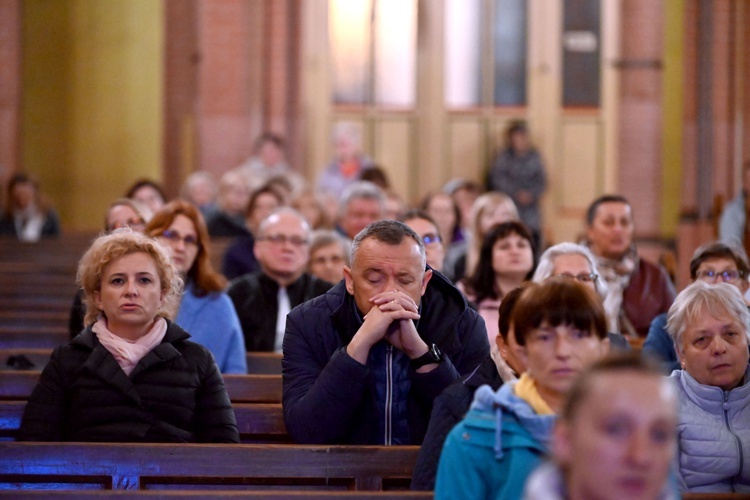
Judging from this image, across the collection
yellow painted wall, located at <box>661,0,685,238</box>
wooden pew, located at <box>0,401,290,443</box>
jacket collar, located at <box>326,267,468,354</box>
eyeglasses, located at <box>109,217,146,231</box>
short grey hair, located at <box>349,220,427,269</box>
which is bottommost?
wooden pew, located at <box>0,401,290,443</box>

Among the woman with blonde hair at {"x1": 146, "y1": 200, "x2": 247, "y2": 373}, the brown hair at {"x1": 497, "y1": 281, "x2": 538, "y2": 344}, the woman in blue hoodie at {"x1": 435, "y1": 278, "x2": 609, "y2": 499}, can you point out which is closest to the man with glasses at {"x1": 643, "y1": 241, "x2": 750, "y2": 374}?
the brown hair at {"x1": 497, "y1": 281, "x2": 538, "y2": 344}

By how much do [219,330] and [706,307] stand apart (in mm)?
2243

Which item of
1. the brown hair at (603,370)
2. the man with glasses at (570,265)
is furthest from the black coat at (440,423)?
the man with glasses at (570,265)

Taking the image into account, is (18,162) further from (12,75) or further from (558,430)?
(558,430)

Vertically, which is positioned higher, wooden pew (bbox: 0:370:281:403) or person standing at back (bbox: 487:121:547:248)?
person standing at back (bbox: 487:121:547:248)

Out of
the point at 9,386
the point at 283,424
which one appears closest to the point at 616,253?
the point at 283,424

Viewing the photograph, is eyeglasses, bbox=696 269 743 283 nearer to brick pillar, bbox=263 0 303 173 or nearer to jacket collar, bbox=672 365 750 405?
jacket collar, bbox=672 365 750 405

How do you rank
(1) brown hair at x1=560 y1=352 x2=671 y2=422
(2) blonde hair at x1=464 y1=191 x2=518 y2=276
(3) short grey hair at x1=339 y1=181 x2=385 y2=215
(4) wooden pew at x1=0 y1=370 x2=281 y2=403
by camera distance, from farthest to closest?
(3) short grey hair at x1=339 y1=181 x2=385 y2=215, (2) blonde hair at x1=464 y1=191 x2=518 y2=276, (4) wooden pew at x1=0 y1=370 x2=281 y2=403, (1) brown hair at x1=560 y1=352 x2=671 y2=422

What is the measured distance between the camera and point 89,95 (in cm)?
1390

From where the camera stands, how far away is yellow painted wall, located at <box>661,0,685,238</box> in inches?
497

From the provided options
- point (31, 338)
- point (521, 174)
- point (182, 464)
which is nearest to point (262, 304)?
point (31, 338)

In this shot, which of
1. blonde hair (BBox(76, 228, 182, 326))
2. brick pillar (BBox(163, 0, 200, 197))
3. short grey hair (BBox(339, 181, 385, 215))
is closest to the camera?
blonde hair (BBox(76, 228, 182, 326))

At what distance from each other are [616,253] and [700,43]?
6575 mm

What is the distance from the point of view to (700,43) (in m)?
12.0
